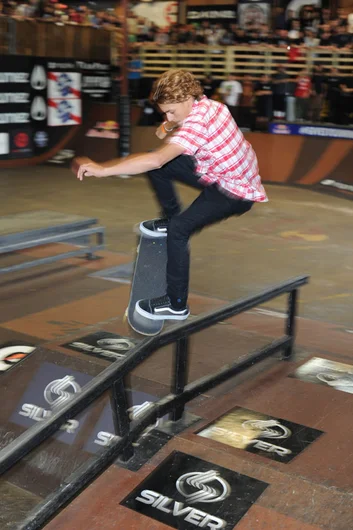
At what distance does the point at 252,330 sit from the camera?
5707 millimetres

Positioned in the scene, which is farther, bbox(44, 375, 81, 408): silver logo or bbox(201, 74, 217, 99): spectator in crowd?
bbox(201, 74, 217, 99): spectator in crowd

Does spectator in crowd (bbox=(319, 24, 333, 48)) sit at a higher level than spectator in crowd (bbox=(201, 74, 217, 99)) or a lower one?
higher

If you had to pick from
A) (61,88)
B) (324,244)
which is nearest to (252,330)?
(324,244)

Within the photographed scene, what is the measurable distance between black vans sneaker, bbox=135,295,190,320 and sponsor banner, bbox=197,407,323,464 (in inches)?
28.7

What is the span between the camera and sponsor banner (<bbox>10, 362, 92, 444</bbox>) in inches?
157

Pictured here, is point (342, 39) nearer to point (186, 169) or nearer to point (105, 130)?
point (105, 130)

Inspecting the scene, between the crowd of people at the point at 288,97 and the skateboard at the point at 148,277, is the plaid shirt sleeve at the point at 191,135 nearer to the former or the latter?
the skateboard at the point at 148,277

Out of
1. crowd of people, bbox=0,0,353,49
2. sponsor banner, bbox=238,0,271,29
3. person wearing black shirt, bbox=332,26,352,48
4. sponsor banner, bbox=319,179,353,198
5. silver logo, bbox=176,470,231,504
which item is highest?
sponsor banner, bbox=238,0,271,29

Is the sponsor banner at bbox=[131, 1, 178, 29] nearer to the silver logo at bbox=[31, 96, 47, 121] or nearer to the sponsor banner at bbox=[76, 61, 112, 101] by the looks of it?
the sponsor banner at bbox=[76, 61, 112, 101]

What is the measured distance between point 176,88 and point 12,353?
244 centimetres

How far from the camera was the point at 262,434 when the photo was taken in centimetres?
378

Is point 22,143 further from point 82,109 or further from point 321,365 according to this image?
point 321,365

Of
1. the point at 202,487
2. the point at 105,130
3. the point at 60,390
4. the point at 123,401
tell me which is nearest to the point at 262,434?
the point at 202,487

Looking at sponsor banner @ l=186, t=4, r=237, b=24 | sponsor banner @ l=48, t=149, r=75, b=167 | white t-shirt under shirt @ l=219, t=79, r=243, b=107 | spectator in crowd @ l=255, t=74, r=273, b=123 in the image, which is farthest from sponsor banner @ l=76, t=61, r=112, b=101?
sponsor banner @ l=186, t=4, r=237, b=24
